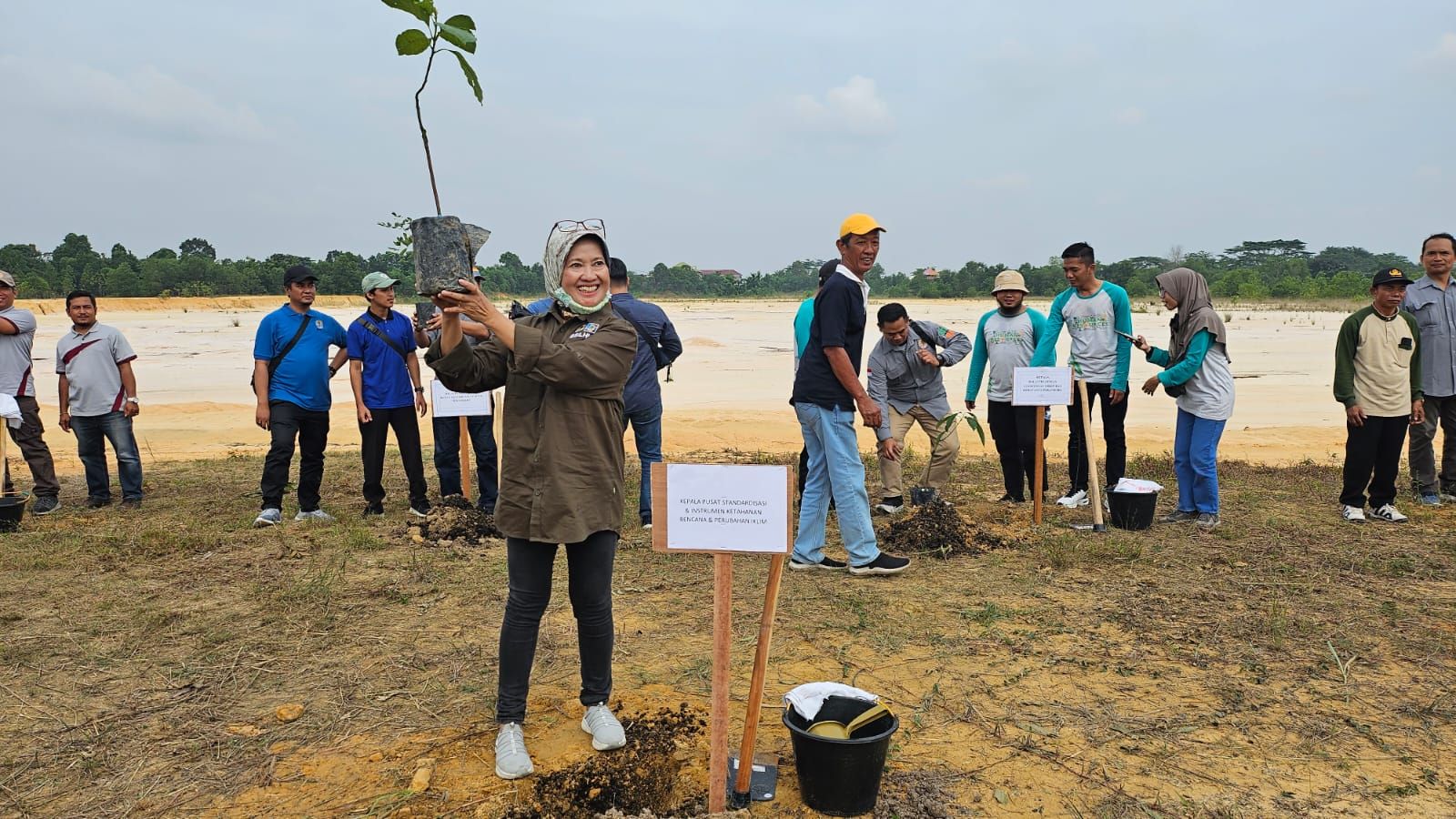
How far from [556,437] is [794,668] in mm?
1931

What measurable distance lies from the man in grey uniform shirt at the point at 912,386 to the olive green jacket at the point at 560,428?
451 cm

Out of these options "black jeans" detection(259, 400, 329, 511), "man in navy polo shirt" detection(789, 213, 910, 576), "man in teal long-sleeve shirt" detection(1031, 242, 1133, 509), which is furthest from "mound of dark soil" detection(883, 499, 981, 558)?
"black jeans" detection(259, 400, 329, 511)

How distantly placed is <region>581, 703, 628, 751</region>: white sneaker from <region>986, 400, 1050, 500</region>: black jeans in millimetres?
5092

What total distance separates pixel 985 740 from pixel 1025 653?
106 cm

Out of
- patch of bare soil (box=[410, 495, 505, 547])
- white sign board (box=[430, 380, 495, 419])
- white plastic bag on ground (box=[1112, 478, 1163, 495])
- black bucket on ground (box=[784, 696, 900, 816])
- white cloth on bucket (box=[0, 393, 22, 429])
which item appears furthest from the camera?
white sign board (box=[430, 380, 495, 419])

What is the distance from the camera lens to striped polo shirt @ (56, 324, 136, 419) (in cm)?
803

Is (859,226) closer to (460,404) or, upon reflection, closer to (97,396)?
(460,404)

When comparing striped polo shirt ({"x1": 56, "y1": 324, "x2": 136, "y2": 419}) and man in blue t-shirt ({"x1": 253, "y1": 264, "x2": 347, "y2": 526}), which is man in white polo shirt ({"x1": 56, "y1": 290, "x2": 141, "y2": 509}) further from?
man in blue t-shirt ({"x1": 253, "y1": 264, "x2": 347, "y2": 526})

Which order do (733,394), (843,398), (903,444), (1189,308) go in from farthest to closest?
(733,394)
(903,444)
(1189,308)
(843,398)

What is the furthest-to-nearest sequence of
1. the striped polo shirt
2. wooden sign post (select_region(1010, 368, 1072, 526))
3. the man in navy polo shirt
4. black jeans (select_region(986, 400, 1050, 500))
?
1. the striped polo shirt
2. black jeans (select_region(986, 400, 1050, 500))
3. wooden sign post (select_region(1010, 368, 1072, 526))
4. the man in navy polo shirt

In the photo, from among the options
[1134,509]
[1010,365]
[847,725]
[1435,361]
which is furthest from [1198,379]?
[847,725]

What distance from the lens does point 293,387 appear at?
7395mm

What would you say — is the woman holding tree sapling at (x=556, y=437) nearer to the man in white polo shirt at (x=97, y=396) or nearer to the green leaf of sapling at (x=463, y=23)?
the green leaf of sapling at (x=463, y=23)

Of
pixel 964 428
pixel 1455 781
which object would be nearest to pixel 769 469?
pixel 1455 781
